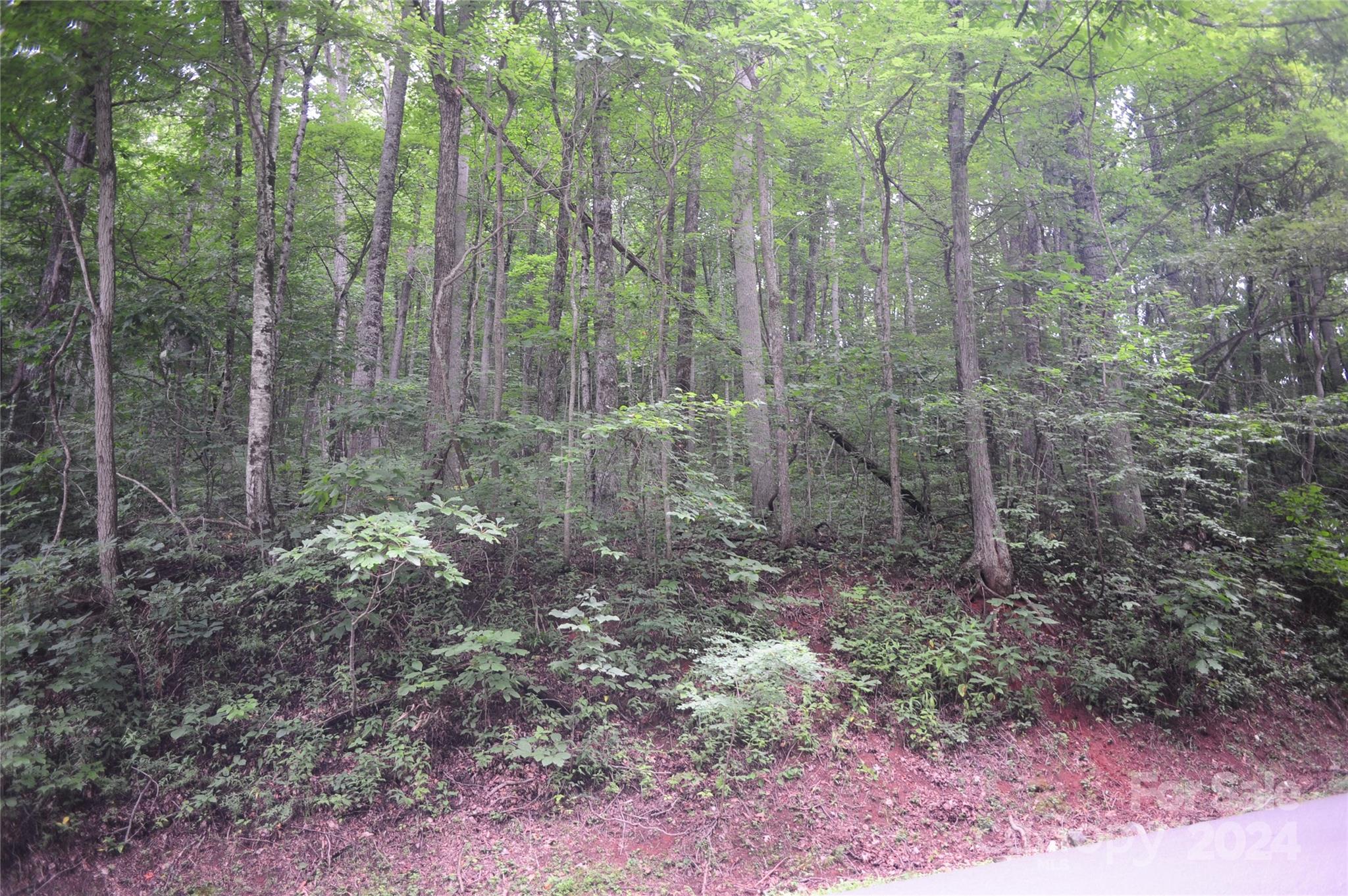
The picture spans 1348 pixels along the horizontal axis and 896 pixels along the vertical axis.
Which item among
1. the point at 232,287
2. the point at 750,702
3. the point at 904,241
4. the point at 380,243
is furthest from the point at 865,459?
the point at 232,287

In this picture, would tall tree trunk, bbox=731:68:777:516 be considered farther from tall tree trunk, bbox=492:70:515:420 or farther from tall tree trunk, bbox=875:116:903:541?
tall tree trunk, bbox=492:70:515:420

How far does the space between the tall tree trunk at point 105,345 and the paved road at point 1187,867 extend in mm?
6601

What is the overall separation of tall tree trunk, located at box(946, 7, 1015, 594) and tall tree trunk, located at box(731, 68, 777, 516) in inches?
96.7

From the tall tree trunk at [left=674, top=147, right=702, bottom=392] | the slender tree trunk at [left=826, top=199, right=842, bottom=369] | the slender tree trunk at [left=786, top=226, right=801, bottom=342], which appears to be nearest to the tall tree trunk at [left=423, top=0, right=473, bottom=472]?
the tall tree trunk at [left=674, top=147, right=702, bottom=392]

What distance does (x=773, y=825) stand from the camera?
5098mm

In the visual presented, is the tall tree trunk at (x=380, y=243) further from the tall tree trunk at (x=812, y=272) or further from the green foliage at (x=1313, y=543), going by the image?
the green foliage at (x=1313, y=543)

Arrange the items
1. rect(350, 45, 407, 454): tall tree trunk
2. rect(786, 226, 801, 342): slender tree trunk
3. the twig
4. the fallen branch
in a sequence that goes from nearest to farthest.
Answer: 1. the twig
2. the fallen branch
3. rect(350, 45, 407, 454): tall tree trunk
4. rect(786, 226, 801, 342): slender tree trunk

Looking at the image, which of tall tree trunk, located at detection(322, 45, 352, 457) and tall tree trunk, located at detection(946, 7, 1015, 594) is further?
tall tree trunk, located at detection(322, 45, 352, 457)

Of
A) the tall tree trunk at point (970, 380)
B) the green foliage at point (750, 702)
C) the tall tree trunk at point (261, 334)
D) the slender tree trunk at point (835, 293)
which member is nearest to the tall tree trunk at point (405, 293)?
the tall tree trunk at point (261, 334)

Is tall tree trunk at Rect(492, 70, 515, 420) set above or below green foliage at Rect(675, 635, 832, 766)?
above

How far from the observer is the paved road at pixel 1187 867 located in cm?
450

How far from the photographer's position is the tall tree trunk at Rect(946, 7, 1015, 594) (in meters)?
7.72

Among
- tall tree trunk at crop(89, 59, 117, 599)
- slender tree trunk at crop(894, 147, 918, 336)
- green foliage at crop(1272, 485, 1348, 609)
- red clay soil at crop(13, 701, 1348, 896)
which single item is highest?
slender tree trunk at crop(894, 147, 918, 336)

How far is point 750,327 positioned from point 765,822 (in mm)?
6399
